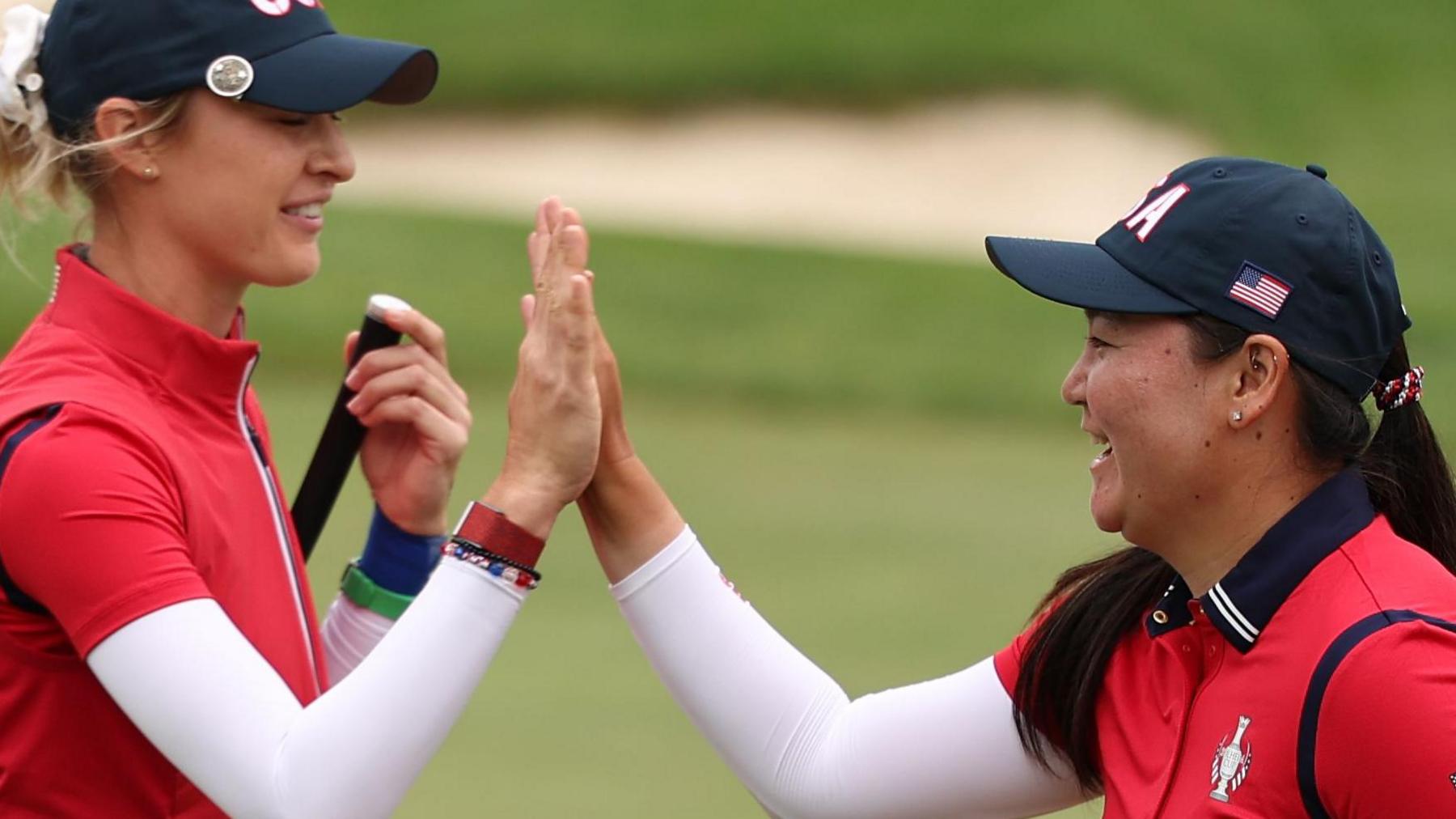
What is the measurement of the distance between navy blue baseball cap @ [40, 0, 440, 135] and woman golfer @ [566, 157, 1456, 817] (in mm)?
486

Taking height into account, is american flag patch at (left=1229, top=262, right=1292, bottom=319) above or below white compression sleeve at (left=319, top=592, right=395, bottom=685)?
above

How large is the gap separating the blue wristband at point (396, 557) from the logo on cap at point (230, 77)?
681 mm

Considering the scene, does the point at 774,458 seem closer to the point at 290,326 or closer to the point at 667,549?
the point at 290,326

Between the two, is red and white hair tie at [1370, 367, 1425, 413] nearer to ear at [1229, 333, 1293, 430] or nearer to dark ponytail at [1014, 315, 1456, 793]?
dark ponytail at [1014, 315, 1456, 793]

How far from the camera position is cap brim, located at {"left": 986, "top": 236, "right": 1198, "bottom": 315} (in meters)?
2.25

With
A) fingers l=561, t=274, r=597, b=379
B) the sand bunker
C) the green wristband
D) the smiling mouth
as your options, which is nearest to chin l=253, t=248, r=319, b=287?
fingers l=561, t=274, r=597, b=379

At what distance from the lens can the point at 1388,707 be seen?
6.46ft

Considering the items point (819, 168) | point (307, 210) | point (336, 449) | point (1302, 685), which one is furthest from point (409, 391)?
point (819, 168)

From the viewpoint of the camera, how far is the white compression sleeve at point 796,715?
259cm

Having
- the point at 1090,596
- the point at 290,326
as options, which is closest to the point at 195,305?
the point at 1090,596

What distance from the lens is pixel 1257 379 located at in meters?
2.25

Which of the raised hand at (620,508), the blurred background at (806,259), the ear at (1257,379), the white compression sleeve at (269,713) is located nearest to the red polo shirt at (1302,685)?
the ear at (1257,379)

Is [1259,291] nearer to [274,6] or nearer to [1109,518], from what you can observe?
[1109,518]

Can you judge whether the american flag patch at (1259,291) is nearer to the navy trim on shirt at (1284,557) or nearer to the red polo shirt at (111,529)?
the navy trim on shirt at (1284,557)
